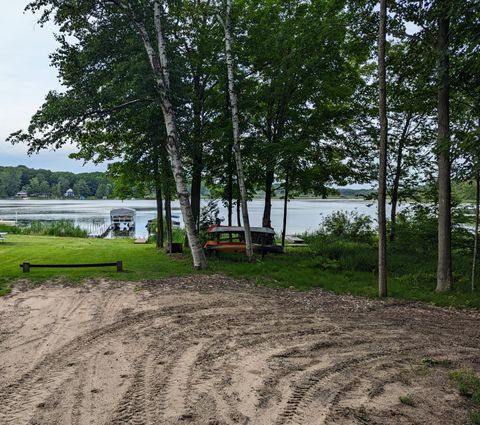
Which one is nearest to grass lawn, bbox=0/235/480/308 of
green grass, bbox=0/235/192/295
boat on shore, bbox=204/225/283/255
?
green grass, bbox=0/235/192/295

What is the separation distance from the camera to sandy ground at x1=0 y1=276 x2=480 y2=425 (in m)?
3.52

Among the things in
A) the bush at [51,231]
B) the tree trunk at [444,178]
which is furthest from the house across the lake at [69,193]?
the tree trunk at [444,178]

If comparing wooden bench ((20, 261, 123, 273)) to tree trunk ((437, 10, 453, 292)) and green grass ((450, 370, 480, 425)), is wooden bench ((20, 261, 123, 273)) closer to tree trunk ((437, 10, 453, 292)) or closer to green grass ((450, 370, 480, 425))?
tree trunk ((437, 10, 453, 292))

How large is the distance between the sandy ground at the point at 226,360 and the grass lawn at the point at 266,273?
112 cm

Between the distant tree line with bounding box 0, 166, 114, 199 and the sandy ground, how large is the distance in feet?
392

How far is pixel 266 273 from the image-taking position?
11047mm

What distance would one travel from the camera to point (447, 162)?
8547 mm

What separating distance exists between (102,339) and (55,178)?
484 feet

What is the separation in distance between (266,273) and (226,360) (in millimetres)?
6429

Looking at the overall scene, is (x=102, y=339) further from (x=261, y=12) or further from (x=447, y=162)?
(x=261, y=12)

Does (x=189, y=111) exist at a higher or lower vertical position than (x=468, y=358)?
higher

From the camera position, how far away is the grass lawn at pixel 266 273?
8.75 m

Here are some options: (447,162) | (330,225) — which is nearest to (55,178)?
(330,225)

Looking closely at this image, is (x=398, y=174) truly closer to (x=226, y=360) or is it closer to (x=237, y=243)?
(x=237, y=243)
